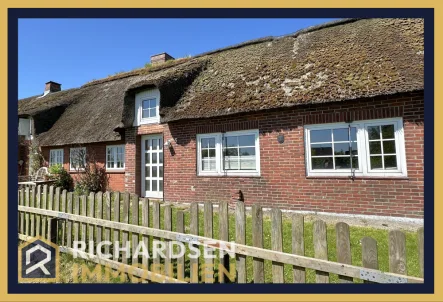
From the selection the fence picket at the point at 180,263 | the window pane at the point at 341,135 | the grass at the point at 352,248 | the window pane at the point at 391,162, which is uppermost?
the window pane at the point at 341,135

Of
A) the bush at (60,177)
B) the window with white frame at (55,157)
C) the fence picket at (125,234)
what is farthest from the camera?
the window with white frame at (55,157)

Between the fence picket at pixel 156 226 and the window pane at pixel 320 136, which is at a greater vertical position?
the window pane at pixel 320 136

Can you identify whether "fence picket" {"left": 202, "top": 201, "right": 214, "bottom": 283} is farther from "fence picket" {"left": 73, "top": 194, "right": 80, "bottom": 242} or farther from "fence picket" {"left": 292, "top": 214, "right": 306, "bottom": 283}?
"fence picket" {"left": 73, "top": 194, "right": 80, "bottom": 242}

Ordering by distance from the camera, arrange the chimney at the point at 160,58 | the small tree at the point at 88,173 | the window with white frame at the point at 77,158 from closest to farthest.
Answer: the small tree at the point at 88,173 < the window with white frame at the point at 77,158 < the chimney at the point at 160,58

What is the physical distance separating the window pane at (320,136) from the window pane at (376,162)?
1.12 meters

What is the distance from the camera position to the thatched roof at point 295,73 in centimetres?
641

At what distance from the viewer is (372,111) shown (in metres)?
6.26

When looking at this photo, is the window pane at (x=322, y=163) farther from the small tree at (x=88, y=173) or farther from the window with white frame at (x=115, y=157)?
the small tree at (x=88, y=173)

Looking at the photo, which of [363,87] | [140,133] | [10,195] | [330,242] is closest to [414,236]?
[330,242]

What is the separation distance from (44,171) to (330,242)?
14.3 m

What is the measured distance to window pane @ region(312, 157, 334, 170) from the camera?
683 cm

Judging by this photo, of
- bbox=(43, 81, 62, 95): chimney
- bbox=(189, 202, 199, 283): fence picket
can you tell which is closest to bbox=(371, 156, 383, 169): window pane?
bbox=(189, 202, 199, 283): fence picket

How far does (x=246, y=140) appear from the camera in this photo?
314 inches
